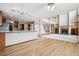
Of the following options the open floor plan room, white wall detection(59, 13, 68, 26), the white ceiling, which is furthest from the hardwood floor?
the white ceiling

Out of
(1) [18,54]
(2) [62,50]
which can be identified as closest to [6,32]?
(1) [18,54]

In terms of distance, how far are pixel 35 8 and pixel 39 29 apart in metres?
0.39

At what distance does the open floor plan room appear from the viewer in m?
2.53

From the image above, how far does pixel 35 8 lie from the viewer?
8.48 ft

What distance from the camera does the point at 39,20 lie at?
8.70 ft

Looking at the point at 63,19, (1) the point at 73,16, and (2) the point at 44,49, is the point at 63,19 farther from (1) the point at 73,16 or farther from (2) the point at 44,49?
(2) the point at 44,49

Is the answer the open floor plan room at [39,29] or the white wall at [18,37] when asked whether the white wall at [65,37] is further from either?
the white wall at [18,37]

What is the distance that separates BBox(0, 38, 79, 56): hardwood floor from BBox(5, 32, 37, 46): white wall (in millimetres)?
74

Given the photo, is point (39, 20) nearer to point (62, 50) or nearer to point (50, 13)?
point (50, 13)

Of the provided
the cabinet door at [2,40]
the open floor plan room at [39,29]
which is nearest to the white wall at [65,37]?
the open floor plan room at [39,29]

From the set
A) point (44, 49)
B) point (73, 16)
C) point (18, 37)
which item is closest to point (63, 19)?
point (73, 16)

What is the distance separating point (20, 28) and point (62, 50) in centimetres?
84

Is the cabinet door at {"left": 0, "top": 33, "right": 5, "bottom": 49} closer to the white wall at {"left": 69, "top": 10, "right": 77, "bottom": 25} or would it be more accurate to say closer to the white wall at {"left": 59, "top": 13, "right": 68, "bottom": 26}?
the white wall at {"left": 59, "top": 13, "right": 68, "bottom": 26}

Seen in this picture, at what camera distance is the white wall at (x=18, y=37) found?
253cm
